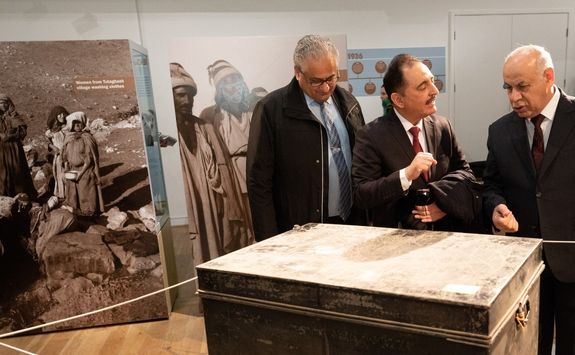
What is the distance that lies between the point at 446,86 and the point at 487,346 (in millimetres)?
5781

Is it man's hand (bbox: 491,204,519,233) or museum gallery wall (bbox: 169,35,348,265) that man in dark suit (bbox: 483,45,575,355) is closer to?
man's hand (bbox: 491,204,519,233)

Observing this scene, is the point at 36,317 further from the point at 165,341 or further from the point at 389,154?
the point at 389,154

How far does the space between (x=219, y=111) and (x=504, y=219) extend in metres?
1.88

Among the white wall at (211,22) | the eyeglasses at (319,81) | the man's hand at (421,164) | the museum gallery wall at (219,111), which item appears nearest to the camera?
the man's hand at (421,164)

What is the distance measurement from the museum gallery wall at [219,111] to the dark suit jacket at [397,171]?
53.0 inches

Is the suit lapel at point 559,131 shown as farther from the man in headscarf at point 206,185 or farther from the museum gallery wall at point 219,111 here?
the man in headscarf at point 206,185

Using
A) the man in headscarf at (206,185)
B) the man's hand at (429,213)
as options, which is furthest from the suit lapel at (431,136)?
the man in headscarf at (206,185)

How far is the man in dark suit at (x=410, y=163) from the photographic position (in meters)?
1.55

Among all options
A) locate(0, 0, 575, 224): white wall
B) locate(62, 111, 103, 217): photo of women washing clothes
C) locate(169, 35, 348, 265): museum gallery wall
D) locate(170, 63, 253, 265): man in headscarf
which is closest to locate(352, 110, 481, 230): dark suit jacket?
locate(169, 35, 348, 265): museum gallery wall

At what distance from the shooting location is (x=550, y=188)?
1582 millimetres

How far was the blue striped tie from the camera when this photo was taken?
6.43ft

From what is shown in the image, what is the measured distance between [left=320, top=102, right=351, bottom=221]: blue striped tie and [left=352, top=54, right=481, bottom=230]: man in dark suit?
29 cm

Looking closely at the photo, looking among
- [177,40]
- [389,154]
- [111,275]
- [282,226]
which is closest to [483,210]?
[389,154]

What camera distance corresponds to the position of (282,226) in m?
2.09
